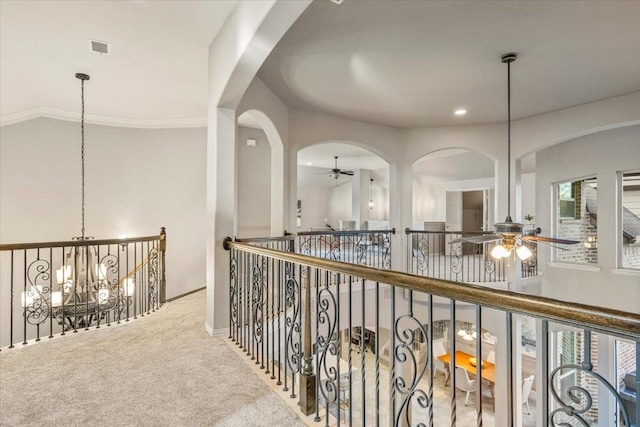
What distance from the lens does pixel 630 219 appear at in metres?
5.90

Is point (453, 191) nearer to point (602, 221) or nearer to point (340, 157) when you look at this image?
point (340, 157)

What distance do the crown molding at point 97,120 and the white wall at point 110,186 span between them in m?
0.08

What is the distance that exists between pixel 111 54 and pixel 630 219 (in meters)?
8.33

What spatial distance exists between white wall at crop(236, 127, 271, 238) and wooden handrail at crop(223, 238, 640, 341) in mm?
5290

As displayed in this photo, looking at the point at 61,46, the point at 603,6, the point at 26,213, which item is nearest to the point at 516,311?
the point at 603,6

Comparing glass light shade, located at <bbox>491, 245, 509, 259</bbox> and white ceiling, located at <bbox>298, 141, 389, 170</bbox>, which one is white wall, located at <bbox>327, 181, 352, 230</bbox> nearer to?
white ceiling, located at <bbox>298, 141, 389, 170</bbox>

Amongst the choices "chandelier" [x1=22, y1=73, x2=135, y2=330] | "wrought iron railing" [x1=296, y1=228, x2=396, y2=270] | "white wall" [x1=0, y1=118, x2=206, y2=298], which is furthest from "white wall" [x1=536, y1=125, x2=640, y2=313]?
"chandelier" [x1=22, y1=73, x2=135, y2=330]

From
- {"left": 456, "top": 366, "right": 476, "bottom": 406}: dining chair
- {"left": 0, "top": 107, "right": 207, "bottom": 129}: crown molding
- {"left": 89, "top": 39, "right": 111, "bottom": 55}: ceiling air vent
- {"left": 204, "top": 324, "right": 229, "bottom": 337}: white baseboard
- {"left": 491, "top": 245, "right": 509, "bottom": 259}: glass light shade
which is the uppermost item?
{"left": 89, "top": 39, "right": 111, "bottom": 55}: ceiling air vent

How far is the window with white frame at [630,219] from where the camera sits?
5.80 metres

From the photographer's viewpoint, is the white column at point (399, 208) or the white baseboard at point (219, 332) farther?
the white column at point (399, 208)

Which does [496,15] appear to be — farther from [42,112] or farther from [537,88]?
[42,112]

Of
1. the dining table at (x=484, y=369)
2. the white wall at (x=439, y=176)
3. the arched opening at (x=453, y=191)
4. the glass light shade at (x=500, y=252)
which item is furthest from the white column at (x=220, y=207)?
the white wall at (x=439, y=176)

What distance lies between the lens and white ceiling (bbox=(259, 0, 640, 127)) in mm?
2869

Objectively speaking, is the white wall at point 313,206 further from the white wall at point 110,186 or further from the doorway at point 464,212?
the white wall at point 110,186
